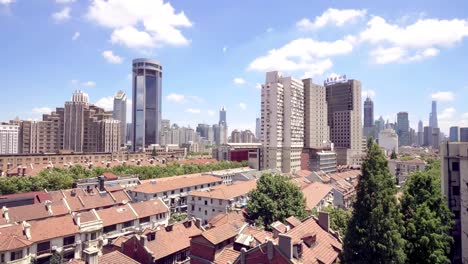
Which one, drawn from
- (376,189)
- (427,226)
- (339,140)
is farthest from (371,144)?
(339,140)

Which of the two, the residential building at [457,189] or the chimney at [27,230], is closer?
the residential building at [457,189]

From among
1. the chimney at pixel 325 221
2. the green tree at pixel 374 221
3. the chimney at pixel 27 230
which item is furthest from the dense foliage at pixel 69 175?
the green tree at pixel 374 221

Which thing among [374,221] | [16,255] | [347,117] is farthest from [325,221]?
[347,117]

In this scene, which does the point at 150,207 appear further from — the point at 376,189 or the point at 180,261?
the point at 376,189

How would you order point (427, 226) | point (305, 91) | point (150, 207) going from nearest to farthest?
point (427, 226) < point (150, 207) < point (305, 91)

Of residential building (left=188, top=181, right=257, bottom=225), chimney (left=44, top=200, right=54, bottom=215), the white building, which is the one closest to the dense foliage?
chimney (left=44, top=200, right=54, bottom=215)

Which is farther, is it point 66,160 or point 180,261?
point 66,160

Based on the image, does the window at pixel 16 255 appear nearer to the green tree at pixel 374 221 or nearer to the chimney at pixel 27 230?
the chimney at pixel 27 230
